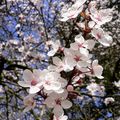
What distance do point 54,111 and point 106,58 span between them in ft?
17.5

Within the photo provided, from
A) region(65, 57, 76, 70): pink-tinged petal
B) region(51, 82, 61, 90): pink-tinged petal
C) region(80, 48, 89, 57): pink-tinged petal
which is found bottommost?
region(51, 82, 61, 90): pink-tinged petal

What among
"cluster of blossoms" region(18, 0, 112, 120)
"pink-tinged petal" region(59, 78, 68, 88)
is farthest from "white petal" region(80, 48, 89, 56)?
"pink-tinged petal" region(59, 78, 68, 88)

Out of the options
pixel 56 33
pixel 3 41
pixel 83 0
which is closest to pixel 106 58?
pixel 56 33

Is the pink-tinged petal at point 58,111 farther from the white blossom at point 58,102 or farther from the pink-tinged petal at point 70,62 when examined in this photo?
the pink-tinged petal at point 70,62

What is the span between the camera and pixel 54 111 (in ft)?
4.62

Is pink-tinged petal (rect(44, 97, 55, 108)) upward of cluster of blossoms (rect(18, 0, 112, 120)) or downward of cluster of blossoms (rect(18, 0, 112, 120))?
downward

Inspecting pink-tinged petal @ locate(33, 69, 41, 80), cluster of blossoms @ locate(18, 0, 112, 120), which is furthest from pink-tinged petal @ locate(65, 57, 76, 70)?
pink-tinged petal @ locate(33, 69, 41, 80)

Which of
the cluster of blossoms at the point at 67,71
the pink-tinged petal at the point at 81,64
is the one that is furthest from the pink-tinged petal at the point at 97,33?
the pink-tinged petal at the point at 81,64

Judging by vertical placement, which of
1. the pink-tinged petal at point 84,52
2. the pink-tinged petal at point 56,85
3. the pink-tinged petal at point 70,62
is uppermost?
the pink-tinged petal at point 84,52

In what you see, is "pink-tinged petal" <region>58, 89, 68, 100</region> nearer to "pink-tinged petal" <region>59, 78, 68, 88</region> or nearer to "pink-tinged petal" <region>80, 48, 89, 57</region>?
"pink-tinged petal" <region>59, 78, 68, 88</region>

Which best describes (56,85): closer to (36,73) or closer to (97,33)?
(36,73)

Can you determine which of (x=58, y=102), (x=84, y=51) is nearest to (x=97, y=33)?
(x=84, y=51)

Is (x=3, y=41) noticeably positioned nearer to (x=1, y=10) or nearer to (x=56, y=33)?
(x=1, y=10)

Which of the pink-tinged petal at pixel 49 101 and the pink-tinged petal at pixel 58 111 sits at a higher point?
the pink-tinged petal at pixel 49 101
